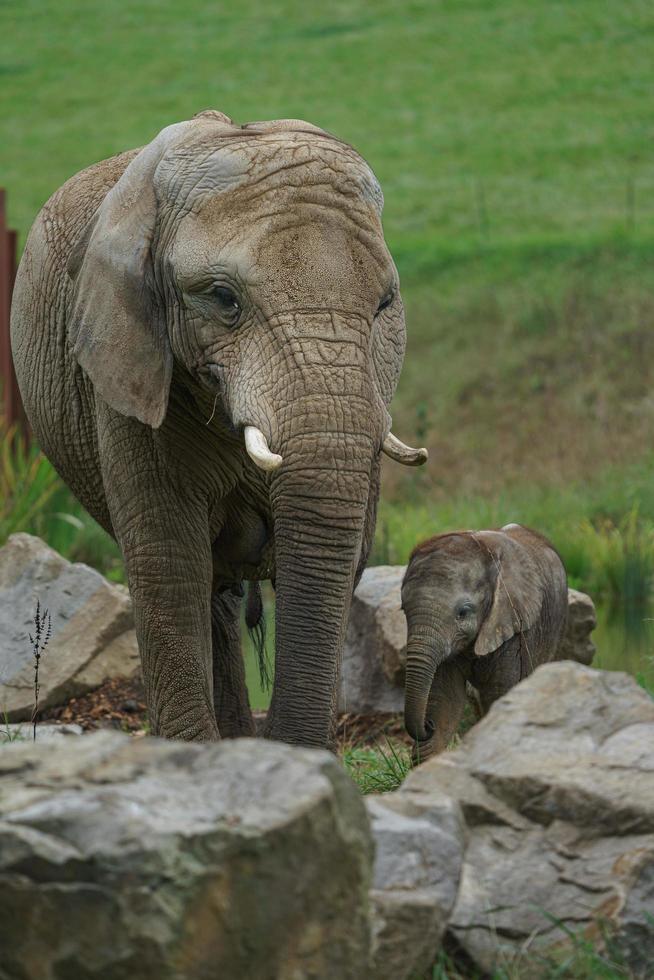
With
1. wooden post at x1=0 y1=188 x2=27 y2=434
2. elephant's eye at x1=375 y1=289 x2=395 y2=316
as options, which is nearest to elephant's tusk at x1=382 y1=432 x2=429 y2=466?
elephant's eye at x1=375 y1=289 x2=395 y2=316

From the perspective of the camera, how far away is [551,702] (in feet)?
14.3

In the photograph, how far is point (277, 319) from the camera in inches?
208

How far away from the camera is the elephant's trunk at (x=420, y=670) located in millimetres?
6648

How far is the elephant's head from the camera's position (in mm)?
5195

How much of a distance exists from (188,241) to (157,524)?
1051 millimetres

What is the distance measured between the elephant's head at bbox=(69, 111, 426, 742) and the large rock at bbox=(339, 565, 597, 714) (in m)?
2.90

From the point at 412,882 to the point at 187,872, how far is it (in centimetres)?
71

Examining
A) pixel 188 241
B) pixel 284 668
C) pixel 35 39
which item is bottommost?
pixel 35 39

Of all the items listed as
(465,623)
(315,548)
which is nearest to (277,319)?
(315,548)

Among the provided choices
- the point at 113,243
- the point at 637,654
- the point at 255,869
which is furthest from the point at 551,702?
the point at 637,654

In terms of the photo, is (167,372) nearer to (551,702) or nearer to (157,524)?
(157,524)

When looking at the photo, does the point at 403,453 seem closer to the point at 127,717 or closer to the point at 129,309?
the point at 129,309

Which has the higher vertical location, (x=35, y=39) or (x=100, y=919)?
(x=100, y=919)

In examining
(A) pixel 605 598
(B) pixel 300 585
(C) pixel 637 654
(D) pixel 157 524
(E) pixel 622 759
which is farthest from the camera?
(A) pixel 605 598
